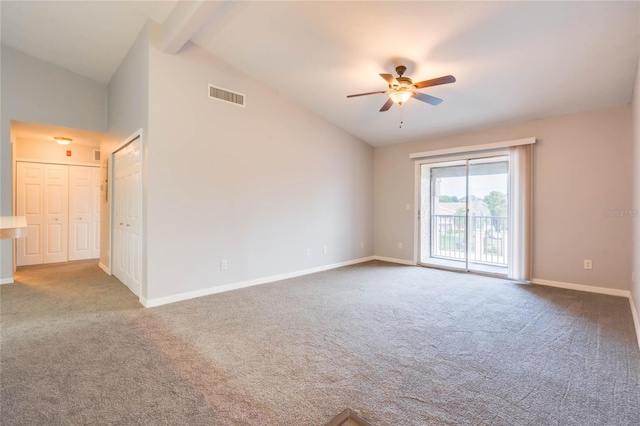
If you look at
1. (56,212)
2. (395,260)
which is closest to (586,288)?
(395,260)

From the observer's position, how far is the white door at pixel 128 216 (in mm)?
3777

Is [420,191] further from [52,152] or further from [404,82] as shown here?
[52,152]

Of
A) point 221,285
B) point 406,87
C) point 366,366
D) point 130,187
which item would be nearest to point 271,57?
point 406,87

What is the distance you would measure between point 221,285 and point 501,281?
4.30 meters

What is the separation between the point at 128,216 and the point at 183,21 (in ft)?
8.81

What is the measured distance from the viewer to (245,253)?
170 inches

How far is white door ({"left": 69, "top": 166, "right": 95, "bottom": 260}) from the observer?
20.4 feet

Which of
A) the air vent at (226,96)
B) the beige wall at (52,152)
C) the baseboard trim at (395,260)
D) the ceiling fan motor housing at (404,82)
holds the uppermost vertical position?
the air vent at (226,96)

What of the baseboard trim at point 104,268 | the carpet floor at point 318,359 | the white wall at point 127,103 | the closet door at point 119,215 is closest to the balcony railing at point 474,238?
the carpet floor at point 318,359

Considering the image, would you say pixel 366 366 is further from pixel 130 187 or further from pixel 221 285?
pixel 130 187

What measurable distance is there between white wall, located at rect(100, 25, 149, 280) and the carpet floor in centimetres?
106

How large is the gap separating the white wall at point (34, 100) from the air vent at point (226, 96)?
2723 mm

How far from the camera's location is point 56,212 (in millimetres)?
6004

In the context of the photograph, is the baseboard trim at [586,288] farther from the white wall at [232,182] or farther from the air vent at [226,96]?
the air vent at [226,96]
